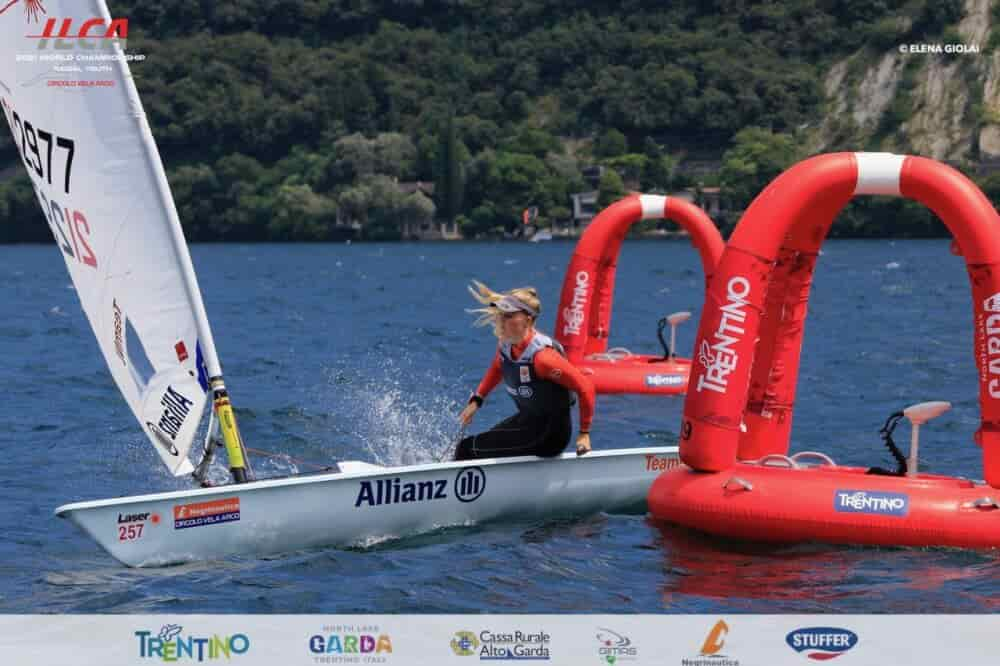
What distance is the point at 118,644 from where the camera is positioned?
24.6ft

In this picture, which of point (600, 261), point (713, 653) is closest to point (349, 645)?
point (713, 653)

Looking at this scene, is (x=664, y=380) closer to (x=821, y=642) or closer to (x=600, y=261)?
(x=600, y=261)

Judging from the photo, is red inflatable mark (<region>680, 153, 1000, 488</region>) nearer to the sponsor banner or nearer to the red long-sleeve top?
the red long-sleeve top

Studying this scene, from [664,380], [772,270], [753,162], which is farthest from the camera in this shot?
[753,162]

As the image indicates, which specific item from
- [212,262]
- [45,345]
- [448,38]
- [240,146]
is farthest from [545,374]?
[448,38]

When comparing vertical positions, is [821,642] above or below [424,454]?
above

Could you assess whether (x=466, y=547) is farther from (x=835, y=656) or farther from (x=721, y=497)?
(x=835, y=656)

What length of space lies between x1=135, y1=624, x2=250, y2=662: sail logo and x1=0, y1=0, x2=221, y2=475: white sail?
3.03 metres

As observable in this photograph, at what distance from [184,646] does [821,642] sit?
3.10 meters

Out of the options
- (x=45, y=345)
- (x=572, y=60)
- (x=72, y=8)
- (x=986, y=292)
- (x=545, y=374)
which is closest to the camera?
(x=72, y=8)

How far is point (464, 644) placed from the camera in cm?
754

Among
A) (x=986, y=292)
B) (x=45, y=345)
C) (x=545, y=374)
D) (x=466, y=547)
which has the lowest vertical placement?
(x=45, y=345)

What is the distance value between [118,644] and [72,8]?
14.1ft

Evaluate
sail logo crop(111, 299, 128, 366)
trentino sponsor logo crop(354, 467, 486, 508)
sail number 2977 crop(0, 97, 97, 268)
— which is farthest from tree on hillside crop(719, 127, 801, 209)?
sail logo crop(111, 299, 128, 366)
